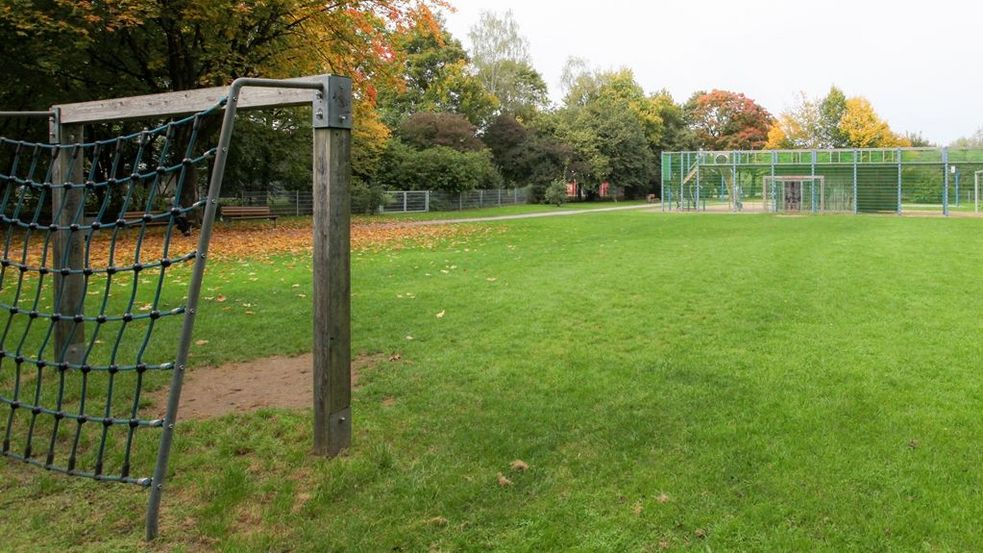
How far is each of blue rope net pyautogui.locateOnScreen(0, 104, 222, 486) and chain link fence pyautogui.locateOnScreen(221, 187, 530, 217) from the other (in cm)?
2291

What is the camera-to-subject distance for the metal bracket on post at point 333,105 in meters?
3.78

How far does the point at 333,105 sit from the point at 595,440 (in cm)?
240

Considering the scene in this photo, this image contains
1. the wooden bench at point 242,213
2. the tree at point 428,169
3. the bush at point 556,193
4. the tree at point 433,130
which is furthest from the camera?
the bush at point 556,193

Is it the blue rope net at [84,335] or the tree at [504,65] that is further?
the tree at [504,65]

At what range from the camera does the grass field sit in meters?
3.15

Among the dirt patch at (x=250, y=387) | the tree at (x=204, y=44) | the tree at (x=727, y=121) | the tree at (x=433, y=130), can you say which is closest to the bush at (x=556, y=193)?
the tree at (x=433, y=130)

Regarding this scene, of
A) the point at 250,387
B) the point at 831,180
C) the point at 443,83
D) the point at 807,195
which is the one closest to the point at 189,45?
the point at 250,387

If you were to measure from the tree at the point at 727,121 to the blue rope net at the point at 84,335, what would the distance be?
2620 inches

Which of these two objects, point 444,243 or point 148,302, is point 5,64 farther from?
point 148,302

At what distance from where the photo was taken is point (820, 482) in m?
3.52

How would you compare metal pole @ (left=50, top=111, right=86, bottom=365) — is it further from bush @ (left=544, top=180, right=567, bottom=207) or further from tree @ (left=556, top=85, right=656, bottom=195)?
tree @ (left=556, top=85, right=656, bottom=195)

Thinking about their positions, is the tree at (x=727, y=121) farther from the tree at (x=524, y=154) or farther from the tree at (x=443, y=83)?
the tree at (x=443, y=83)

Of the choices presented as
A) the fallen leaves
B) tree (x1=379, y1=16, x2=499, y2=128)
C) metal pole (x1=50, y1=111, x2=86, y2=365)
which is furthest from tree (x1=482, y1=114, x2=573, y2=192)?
metal pole (x1=50, y1=111, x2=86, y2=365)

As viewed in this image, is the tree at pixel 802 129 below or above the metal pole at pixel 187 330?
above
